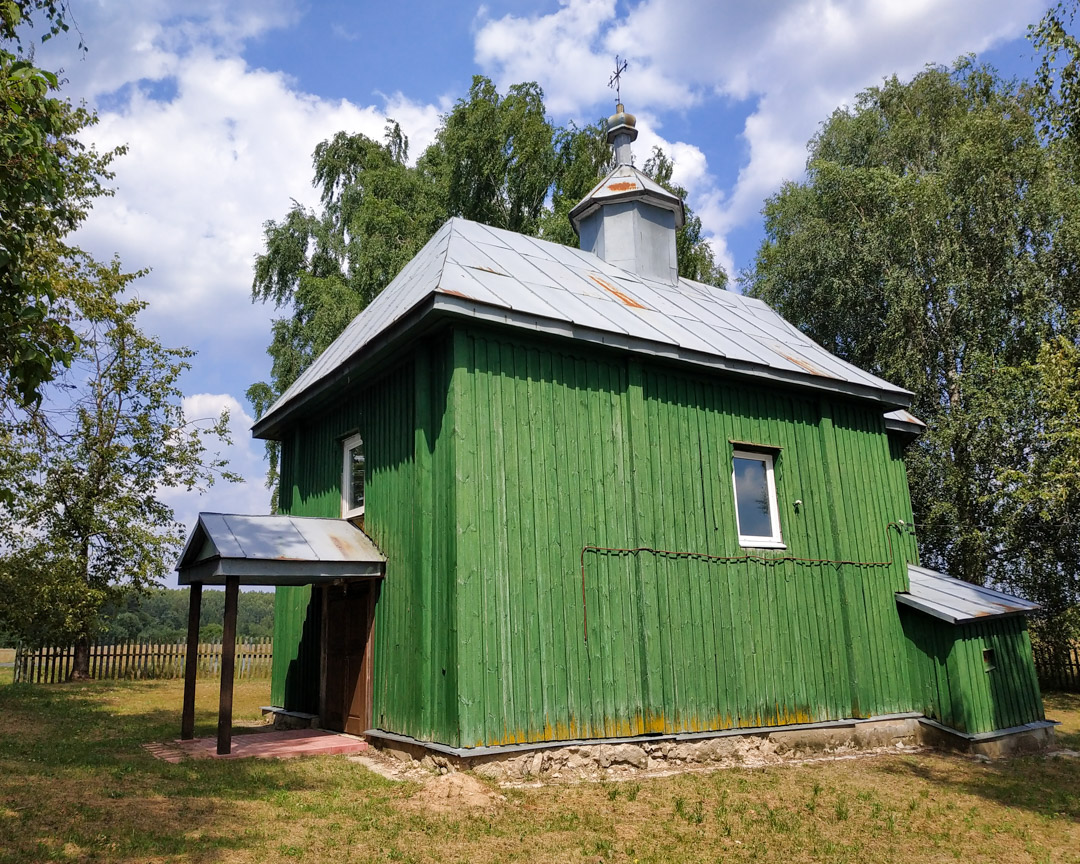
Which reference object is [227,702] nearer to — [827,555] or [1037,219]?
[827,555]

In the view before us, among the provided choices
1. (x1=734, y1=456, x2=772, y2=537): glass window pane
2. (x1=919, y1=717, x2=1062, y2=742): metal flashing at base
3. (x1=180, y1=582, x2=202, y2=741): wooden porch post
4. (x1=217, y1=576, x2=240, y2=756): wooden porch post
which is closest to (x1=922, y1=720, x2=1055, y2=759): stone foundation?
(x1=919, y1=717, x2=1062, y2=742): metal flashing at base

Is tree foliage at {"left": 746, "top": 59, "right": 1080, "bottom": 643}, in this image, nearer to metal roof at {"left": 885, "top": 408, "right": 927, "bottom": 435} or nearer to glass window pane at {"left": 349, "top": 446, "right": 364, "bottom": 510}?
metal roof at {"left": 885, "top": 408, "right": 927, "bottom": 435}

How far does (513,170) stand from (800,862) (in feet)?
71.1

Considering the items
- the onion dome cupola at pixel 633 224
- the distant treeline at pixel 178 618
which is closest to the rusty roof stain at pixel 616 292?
the onion dome cupola at pixel 633 224

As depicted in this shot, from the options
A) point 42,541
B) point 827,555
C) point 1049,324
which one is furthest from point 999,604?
point 42,541

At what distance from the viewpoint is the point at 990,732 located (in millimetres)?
10602

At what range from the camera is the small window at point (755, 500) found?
10625 mm

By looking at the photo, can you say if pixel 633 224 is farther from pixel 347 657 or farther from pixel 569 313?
pixel 347 657

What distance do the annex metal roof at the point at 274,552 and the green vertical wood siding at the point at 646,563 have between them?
211cm

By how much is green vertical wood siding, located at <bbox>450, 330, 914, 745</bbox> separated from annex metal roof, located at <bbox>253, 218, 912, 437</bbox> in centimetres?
38

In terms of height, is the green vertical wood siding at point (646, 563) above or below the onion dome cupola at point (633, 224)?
below

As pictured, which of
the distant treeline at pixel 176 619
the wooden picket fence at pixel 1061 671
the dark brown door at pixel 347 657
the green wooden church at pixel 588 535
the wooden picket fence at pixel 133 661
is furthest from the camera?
the distant treeline at pixel 176 619

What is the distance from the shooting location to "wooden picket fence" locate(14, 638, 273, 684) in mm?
20422

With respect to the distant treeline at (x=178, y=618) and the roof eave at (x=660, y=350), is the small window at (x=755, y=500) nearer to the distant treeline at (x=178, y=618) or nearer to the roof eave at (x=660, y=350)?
the roof eave at (x=660, y=350)
